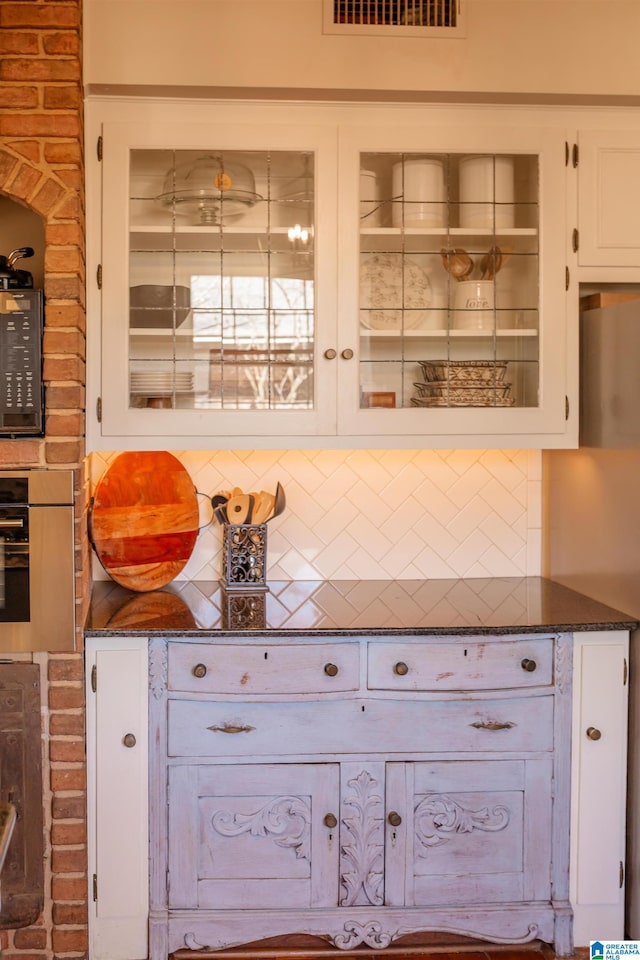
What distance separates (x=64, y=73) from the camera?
2.19 m

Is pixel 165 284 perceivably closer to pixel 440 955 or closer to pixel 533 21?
pixel 533 21

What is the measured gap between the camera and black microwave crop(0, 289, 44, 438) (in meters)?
2.17

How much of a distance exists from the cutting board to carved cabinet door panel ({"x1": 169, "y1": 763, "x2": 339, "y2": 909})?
25.5 inches

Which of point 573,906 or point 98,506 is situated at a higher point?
point 98,506

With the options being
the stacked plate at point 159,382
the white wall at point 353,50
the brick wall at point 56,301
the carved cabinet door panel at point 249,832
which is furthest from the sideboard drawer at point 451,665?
the white wall at point 353,50

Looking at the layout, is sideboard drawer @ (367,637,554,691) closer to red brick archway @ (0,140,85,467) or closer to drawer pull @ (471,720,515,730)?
drawer pull @ (471,720,515,730)

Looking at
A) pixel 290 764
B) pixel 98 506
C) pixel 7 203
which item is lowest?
pixel 290 764

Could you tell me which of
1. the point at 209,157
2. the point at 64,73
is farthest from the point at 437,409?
the point at 64,73

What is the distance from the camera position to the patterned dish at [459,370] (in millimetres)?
2496

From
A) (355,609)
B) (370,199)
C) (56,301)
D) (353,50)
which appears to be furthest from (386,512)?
(353,50)

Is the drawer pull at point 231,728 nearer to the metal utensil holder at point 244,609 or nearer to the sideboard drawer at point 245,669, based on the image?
the sideboard drawer at point 245,669

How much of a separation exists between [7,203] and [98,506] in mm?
873

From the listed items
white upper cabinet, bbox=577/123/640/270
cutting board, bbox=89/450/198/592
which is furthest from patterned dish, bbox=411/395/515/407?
cutting board, bbox=89/450/198/592

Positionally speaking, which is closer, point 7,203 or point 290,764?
point 290,764
